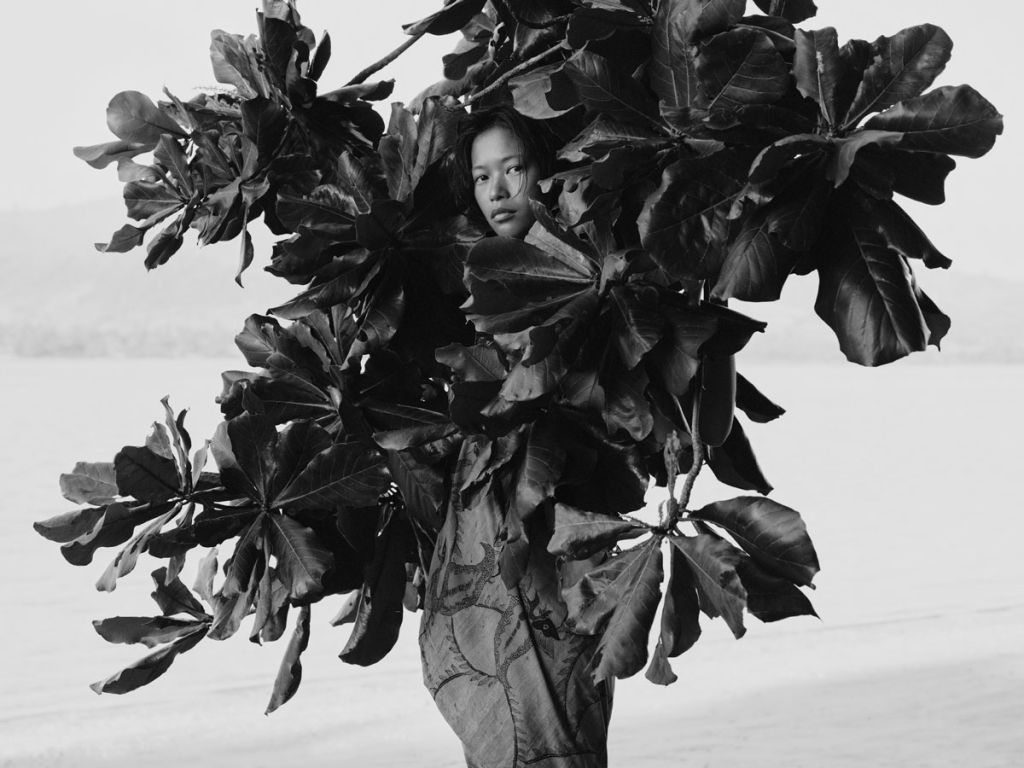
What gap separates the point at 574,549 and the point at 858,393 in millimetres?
8758

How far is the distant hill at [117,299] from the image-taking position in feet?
27.2

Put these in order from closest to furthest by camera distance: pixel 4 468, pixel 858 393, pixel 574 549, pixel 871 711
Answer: pixel 574 549
pixel 871 711
pixel 4 468
pixel 858 393

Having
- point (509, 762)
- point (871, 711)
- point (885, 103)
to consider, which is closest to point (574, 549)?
point (509, 762)

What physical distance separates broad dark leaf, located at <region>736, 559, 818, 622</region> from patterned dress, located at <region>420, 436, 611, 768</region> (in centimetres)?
18

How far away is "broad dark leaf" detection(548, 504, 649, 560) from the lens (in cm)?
94

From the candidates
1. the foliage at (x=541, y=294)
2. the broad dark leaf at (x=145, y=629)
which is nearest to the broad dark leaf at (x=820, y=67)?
the foliage at (x=541, y=294)

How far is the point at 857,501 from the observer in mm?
5910

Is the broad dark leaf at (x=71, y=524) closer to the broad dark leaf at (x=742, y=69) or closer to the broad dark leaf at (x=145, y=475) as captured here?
the broad dark leaf at (x=145, y=475)

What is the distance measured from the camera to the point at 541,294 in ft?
3.04

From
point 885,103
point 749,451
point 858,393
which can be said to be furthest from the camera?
point 858,393

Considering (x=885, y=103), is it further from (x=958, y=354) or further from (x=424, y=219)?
(x=958, y=354)

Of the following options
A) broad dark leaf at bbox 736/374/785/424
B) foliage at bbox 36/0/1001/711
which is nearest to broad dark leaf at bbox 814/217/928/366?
foliage at bbox 36/0/1001/711

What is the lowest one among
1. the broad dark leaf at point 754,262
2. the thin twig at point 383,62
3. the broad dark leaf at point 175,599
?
the broad dark leaf at point 175,599

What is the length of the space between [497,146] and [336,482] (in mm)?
333
